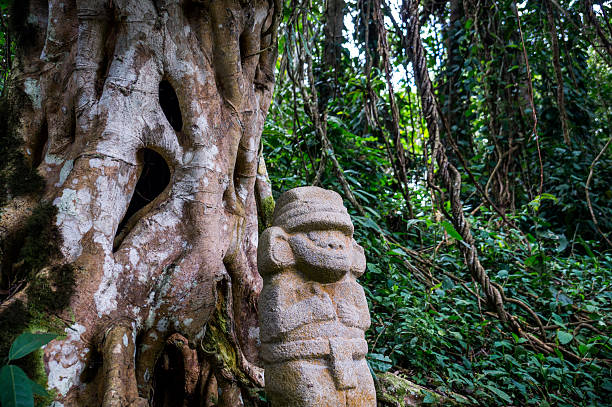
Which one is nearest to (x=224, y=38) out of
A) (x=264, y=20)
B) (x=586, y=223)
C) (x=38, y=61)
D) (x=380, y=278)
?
(x=264, y=20)

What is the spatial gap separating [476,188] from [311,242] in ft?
11.4

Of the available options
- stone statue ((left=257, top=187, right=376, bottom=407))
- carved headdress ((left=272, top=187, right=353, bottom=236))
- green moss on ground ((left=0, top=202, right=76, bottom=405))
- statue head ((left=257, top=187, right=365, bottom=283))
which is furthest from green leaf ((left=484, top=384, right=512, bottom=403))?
green moss on ground ((left=0, top=202, right=76, bottom=405))

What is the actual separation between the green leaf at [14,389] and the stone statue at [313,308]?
113 cm

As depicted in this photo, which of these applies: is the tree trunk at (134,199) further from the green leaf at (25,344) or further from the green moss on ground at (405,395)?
the green moss on ground at (405,395)

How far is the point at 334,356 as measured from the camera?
2.22 metres

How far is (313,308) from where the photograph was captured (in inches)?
91.7

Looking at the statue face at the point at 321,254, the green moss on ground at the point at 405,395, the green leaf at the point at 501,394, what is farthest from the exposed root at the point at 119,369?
the green leaf at the point at 501,394

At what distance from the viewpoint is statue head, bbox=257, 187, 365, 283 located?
241 centimetres

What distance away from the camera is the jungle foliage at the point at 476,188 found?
11.4ft

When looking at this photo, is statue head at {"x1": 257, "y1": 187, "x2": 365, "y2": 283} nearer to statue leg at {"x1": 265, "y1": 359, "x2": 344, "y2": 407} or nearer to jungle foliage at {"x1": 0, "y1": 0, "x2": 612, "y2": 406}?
statue leg at {"x1": 265, "y1": 359, "x2": 344, "y2": 407}

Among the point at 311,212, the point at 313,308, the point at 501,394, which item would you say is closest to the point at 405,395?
the point at 501,394

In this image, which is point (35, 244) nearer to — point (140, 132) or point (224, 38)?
point (140, 132)

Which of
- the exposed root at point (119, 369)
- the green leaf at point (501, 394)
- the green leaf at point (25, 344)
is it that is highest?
the green leaf at point (25, 344)

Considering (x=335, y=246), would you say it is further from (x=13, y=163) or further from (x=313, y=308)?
(x=13, y=163)
